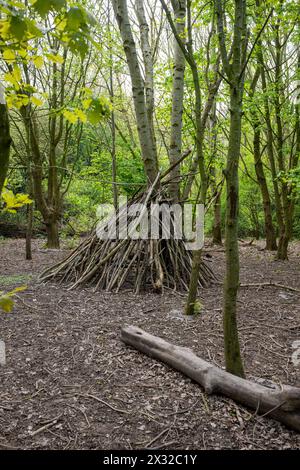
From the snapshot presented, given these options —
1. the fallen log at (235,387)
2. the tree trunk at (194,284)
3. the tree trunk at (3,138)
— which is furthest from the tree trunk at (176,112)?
the tree trunk at (3,138)

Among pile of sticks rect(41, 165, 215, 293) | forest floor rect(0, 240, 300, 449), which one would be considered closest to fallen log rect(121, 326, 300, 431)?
forest floor rect(0, 240, 300, 449)

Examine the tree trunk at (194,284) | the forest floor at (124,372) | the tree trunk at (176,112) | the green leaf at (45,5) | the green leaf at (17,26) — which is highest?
the tree trunk at (176,112)

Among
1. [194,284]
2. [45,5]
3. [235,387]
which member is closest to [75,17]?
[45,5]

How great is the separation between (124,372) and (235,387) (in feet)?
2.42

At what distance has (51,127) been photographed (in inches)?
311

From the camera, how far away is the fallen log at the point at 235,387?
67.6 inches

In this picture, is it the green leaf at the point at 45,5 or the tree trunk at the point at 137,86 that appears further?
the tree trunk at the point at 137,86

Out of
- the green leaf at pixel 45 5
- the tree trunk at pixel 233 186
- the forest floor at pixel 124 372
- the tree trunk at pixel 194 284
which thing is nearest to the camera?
the green leaf at pixel 45 5

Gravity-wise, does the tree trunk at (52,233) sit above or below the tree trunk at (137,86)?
below

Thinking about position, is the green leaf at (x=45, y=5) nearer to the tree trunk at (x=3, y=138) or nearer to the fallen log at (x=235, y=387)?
the tree trunk at (x=3, y=138)

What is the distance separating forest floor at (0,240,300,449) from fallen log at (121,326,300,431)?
45 millimetres

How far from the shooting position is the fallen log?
1.72 metres

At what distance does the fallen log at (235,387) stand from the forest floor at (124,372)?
0.15 feet

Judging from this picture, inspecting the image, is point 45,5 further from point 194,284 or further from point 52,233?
point 52,233
